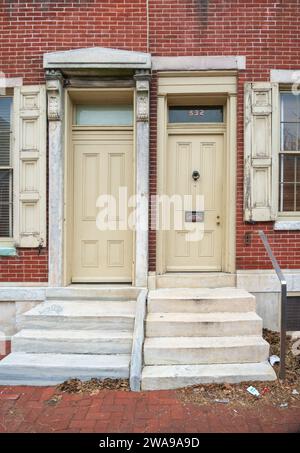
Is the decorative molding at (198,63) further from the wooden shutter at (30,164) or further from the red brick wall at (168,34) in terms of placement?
the wooden shutter at (30,164)

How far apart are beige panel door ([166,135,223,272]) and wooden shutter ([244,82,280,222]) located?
46 centimetres

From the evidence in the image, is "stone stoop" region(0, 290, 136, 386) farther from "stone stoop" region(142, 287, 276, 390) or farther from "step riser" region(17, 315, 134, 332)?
"stone stoop" region(142, 287, 276, 390)

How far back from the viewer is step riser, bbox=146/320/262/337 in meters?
4.44

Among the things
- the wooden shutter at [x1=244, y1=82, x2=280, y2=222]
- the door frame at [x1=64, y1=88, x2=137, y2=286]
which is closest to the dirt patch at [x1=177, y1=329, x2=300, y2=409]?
the door frame at [x1=64, y1=88, x2=137, y2=286]

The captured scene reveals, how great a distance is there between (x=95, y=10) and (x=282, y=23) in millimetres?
2839

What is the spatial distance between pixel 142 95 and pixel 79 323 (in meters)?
3.36

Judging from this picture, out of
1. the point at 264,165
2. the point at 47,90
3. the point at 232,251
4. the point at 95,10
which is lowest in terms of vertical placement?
the point at 232,251

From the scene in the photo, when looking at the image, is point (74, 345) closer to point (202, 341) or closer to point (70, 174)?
point (202, 341)

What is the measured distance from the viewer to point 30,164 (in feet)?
17.4

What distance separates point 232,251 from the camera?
532 centimetres

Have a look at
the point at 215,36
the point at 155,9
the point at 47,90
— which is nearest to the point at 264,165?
the point at 215,36

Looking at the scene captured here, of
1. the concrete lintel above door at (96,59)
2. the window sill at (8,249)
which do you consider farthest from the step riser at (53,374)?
the concrete lintel above door at (96,59)

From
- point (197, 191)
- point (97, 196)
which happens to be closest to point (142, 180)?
point (97, 196)

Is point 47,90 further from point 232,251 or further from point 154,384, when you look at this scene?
point 154,384
